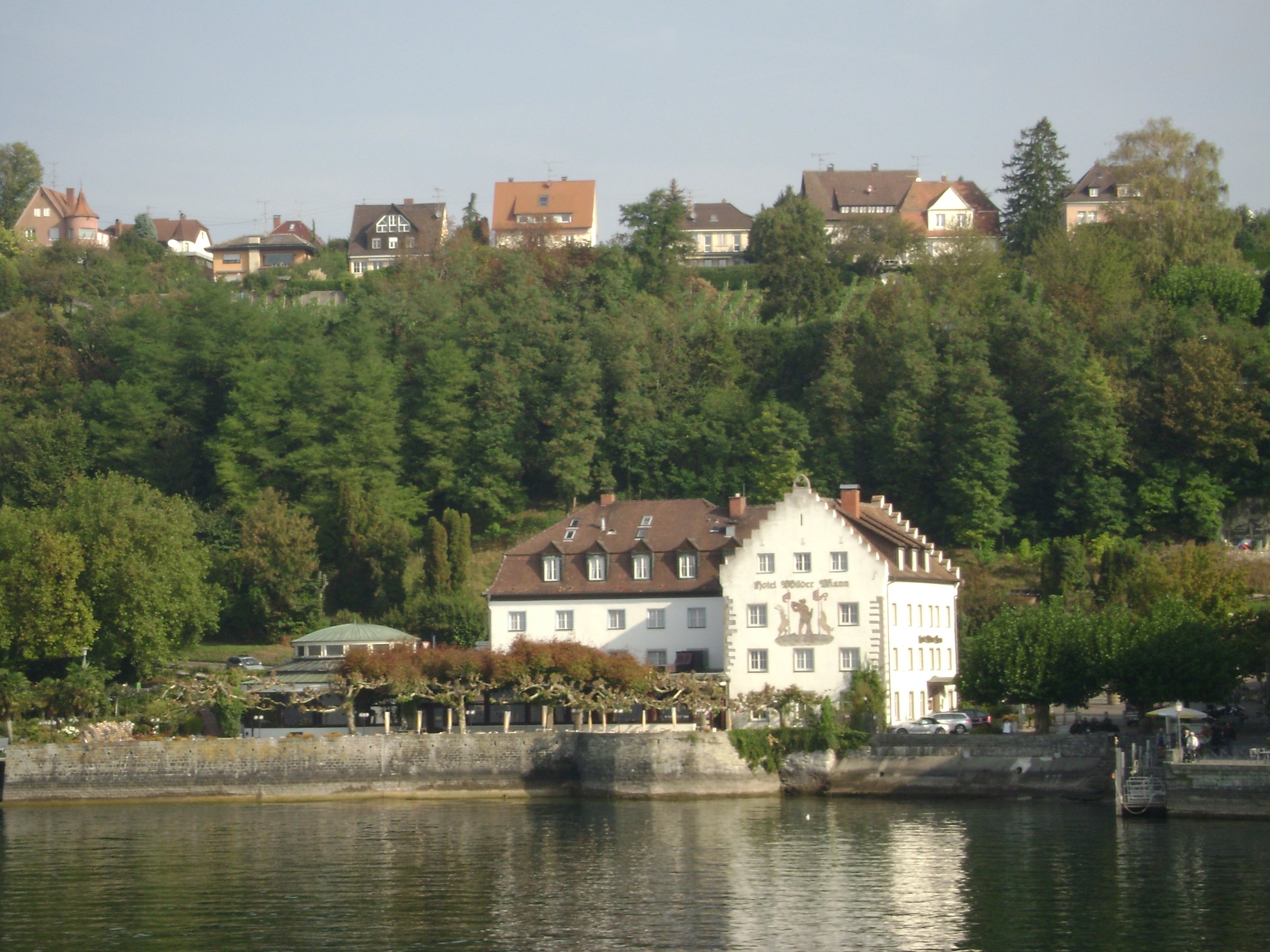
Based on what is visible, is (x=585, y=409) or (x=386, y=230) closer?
(x=585, y=409)

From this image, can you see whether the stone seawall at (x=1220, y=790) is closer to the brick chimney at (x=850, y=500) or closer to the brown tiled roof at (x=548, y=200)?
the brick chimney at (x=850, y=500)

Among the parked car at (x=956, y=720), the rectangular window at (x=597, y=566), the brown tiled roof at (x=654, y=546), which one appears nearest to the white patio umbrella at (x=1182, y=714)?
the parked car at (x=956, y=720)

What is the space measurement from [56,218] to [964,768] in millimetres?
137522

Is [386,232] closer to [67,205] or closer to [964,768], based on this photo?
[67,205]

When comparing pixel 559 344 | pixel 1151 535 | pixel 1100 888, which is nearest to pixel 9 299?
pixel 559 344

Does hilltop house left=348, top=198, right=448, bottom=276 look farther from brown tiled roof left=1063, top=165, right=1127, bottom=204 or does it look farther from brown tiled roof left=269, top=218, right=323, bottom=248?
brown tiled roof left=1063, top=165, right=1127, bottom=204

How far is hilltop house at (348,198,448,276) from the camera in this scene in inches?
6107

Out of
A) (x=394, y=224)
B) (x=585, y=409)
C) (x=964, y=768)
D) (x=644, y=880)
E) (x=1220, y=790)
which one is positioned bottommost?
(x=644, y=880)

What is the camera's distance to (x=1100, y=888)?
42.3m

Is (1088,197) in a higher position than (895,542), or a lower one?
higher

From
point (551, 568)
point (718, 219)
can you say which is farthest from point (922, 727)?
point (718, 219)

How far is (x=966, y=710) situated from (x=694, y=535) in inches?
564

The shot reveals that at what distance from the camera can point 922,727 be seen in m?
64.6

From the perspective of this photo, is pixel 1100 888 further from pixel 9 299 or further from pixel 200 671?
pixel 9 299
